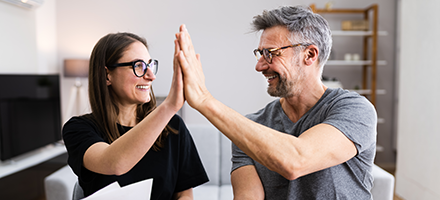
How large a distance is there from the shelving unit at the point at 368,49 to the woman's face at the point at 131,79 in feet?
9.80

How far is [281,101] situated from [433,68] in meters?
1.98

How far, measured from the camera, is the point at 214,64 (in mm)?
4219

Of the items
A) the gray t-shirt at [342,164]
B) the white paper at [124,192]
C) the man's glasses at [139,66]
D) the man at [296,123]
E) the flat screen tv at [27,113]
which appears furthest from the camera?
the flat screen tv at [27,113]

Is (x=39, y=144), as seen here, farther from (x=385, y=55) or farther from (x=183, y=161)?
(x=385, y=55)

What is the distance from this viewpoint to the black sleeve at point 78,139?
98 centimetres

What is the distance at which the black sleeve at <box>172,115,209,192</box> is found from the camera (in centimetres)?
127

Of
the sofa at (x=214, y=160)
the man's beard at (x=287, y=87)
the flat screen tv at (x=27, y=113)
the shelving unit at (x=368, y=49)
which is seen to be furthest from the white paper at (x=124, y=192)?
the shelving unit at (x=368, y=49)

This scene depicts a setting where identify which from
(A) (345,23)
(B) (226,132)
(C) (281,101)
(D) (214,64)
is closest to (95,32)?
(D) (214,64)

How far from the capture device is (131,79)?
113cm

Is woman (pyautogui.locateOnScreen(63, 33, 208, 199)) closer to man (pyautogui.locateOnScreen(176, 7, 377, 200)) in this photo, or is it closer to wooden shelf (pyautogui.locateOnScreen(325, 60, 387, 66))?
man (pyautogui.locateOnScreen(176, 7, 377, 200))

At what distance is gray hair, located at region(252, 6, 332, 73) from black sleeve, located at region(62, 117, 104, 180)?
783 millimetres

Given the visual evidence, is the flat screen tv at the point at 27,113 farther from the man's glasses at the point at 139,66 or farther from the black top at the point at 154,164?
the man's glasses at the point at 139,66

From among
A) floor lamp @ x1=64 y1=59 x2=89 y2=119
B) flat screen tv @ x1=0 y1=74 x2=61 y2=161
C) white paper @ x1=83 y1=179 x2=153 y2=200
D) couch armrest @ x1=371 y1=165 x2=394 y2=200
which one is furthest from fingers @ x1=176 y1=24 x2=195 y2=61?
floor lamp @ x1=64 y1=59 x2=89 y2=119

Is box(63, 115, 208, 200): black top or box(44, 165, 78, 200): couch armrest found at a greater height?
box(63, 115, 208, 200): black top
